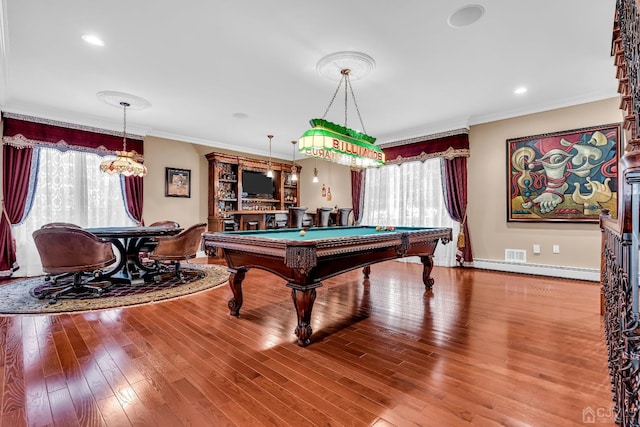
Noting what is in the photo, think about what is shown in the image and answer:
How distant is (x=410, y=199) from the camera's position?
650cm

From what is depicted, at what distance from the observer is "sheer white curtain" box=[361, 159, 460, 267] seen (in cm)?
601

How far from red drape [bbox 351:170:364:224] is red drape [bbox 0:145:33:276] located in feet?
20.2

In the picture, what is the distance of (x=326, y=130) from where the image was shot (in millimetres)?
3314

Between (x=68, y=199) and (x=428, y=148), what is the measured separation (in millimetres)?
6810

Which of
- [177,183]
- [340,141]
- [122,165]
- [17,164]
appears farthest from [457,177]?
[17,164]

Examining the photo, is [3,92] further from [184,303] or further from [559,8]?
[559,8]

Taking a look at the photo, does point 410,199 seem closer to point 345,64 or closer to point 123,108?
point 345,64

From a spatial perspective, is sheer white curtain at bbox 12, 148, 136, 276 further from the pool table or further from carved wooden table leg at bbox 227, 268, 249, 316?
carved wooden table leg at bbox 227, 268, 249, 316

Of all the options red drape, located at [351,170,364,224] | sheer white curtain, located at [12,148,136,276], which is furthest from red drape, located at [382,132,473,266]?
sheer white curtain, located at [12,148,136,276]

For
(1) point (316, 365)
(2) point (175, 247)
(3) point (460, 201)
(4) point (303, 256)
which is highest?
(3) point (460, 201)

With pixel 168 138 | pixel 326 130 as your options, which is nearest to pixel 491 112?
pixel 326 130

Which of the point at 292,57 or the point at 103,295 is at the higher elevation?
the point at 292,57

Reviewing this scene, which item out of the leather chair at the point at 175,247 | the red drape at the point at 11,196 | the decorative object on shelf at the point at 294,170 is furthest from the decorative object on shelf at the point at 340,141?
the red drape at the point at 11,196

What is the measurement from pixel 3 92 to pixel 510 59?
261 inches
